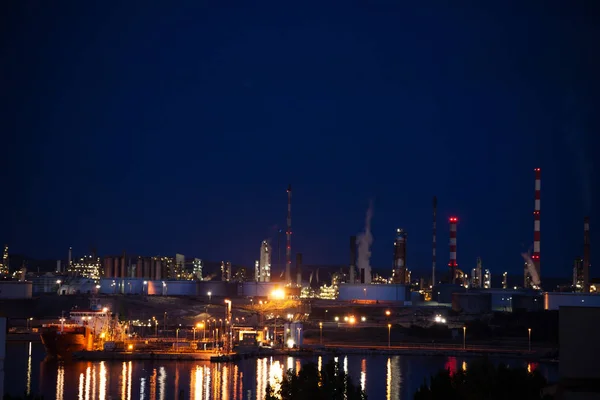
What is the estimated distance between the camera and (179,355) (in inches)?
1164

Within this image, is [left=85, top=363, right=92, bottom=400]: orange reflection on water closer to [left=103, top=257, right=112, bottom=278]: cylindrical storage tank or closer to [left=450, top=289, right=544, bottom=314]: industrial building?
[left=450, top=289, right=544, bottom=314]: industrial building

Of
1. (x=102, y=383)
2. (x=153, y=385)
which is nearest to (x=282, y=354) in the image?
(x=153, y=385)

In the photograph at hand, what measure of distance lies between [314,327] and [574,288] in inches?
559

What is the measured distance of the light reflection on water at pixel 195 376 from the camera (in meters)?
22.4

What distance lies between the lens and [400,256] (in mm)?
47969

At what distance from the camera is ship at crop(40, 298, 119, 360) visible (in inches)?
1211

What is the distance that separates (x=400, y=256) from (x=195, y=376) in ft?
78.0

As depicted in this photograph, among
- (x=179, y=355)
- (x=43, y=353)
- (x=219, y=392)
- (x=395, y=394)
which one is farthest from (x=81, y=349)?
(x=395, y=394)

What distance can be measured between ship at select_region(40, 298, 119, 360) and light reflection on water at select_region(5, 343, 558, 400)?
2.15 ft

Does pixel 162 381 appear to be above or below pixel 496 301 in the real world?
below

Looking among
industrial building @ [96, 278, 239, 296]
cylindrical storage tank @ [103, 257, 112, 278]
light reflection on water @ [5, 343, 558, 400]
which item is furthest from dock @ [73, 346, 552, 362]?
cylindrical storage tank @ [103, 257, 112, 278]

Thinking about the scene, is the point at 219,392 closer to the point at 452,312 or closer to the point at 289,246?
the point at 452,312

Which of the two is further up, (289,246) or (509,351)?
(289,246)

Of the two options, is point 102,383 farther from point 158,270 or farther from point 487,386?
point 158,270
